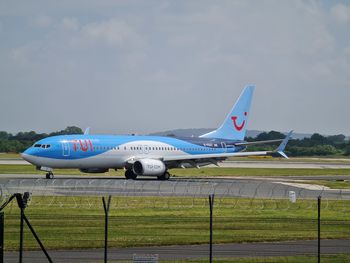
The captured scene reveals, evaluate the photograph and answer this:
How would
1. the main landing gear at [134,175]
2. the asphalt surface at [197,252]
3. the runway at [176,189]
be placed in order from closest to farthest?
the asphalt surface at [197,252] → the runway at [176,189] → the main landing gear at [134,175]

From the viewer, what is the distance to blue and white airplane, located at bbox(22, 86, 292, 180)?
6184cm

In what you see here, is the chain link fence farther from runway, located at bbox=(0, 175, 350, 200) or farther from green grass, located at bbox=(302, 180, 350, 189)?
green grass, located at bbox=(302, 180, 350, 189)

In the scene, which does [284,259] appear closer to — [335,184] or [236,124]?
[335,184]

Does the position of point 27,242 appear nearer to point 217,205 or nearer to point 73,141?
point 217,205

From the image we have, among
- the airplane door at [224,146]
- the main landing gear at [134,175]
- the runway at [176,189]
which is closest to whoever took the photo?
the runway at [176,189]

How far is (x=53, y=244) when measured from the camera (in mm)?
25672

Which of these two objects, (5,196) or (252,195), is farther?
(252,195)

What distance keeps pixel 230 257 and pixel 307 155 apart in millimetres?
142521

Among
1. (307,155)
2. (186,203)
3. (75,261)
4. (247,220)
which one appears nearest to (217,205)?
(186,203)

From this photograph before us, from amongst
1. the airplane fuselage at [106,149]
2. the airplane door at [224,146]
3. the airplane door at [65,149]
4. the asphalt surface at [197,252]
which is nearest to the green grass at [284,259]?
the asphalt surface at [197,252]

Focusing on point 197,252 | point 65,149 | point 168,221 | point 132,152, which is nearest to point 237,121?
point 132,152

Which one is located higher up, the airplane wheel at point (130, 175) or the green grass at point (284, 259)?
the airplane wheel at point (130, 175)

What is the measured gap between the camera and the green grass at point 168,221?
27391 millimetres

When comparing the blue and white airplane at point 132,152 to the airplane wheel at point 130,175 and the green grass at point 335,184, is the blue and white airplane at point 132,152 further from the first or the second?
the green grass at point 335,184
